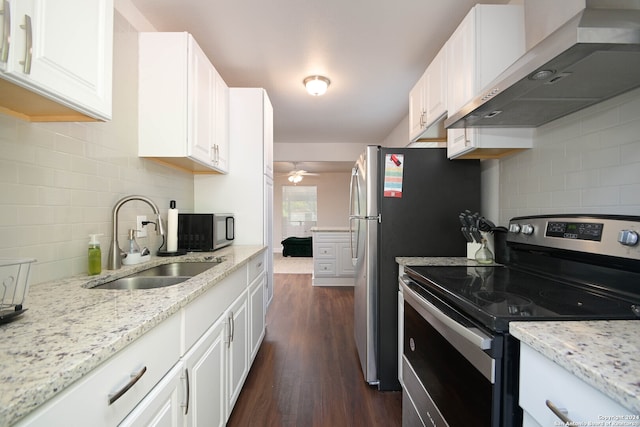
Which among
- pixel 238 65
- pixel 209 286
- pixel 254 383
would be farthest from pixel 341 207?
pixel 209 286

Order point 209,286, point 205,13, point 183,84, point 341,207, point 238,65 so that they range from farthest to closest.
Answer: point 341,207
point 238,65
point 205,13
point 183,84
point 209,286

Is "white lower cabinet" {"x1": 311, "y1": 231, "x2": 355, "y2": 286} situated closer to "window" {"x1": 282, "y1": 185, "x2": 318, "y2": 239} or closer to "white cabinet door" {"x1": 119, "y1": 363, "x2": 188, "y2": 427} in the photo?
"white cabinet door" {"x1": 119, "y1": 363, "x2": 188, "y2": 427}

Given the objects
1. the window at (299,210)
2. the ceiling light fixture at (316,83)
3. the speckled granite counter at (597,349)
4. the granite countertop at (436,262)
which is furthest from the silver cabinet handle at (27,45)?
the window at (299,210)

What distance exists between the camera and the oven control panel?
35.6 inches

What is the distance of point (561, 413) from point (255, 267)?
1.83m

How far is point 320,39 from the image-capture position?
2117mm

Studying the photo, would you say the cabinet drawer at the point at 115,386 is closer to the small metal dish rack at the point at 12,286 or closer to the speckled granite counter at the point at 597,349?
the small metal dish rack at the point at 12,286

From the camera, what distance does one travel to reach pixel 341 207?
8438 mm

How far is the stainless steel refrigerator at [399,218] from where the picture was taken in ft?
6.09

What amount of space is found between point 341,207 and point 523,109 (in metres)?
7.26

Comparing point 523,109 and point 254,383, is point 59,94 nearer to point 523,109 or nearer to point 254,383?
point 523,109

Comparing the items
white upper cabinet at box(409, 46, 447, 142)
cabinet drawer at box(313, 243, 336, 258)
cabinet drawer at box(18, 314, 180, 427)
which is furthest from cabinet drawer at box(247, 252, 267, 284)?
→ cabinet drawer at box(313, 243, 336, 258)

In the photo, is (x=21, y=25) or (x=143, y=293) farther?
(x=143, y=293)

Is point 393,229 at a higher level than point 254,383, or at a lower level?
higher
